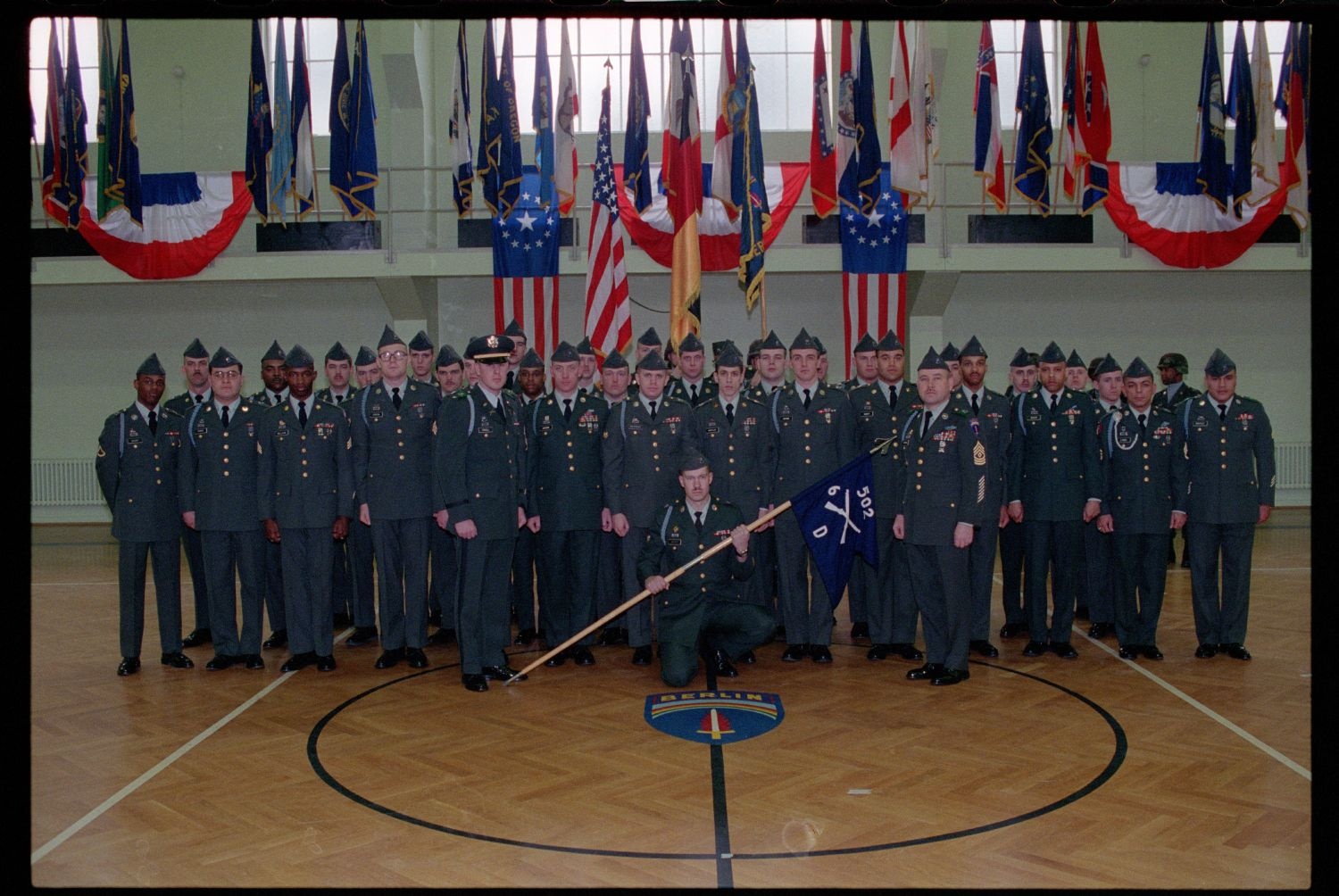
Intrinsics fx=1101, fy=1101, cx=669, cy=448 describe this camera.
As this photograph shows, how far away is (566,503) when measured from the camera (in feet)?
19.9

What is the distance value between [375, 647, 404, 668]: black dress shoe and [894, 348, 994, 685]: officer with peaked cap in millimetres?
2718

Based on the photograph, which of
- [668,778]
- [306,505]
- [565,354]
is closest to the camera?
[668,778]

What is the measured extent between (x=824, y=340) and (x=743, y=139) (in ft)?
18.7

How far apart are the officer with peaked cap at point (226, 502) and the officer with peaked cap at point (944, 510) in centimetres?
342

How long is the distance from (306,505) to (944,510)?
3.24 m

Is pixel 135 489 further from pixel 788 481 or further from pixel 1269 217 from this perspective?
pixel 1269 217

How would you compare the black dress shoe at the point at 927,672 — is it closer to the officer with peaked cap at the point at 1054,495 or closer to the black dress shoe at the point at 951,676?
the black dress shoe at the point at 951,676

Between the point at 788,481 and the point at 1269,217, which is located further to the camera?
the point at 1269,217

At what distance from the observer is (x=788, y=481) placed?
602 centimetres

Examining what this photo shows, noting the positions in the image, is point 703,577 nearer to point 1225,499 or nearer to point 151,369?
point 1225,499

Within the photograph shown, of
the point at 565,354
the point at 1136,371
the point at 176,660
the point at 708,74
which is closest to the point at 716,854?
the point at 565,354

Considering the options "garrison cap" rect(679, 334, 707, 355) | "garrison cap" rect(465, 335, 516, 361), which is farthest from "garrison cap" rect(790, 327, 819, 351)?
"garrison cap" rect(465, 335, 516, 361)

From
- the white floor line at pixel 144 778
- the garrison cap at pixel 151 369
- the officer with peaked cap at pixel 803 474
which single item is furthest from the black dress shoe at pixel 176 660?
the officer with peaked cap at pixel 803 474
